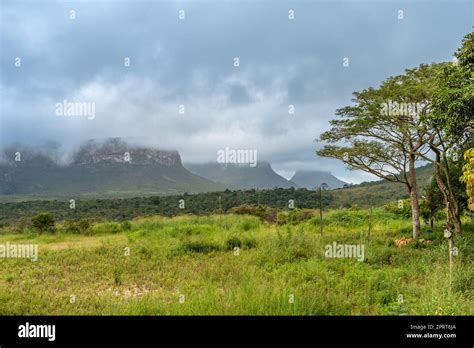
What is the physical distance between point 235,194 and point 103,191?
59488 mm

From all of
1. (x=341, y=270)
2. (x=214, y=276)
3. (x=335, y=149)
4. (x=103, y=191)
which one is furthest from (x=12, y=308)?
(x=103, y=191)

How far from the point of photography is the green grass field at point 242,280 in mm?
4758

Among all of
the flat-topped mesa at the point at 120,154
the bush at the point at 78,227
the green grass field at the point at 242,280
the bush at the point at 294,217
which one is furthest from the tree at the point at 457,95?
the flat-topped mesa at the point at 120,154

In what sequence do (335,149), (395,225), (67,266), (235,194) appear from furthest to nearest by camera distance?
(235,194)
(395,225)
(335,149)
(67,266)

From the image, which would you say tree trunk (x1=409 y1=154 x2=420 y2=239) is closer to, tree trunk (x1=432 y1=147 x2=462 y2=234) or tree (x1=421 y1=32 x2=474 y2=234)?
tree trunk (x1=432 y1=147 x2=462 y2=234)

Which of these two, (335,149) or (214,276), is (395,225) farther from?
(214,276)

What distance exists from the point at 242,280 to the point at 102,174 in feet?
327

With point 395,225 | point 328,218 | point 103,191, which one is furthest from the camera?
point 103,191

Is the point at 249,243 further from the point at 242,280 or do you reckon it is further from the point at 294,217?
the point at 294,217

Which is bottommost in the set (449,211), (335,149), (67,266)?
(67,266)

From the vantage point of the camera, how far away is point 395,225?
16.5 m

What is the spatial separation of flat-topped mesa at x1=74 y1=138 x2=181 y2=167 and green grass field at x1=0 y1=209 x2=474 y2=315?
100517mm

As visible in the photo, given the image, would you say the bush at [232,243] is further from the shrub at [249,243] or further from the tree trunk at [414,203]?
the tree trunk at [414,203]

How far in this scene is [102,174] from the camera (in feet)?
322
